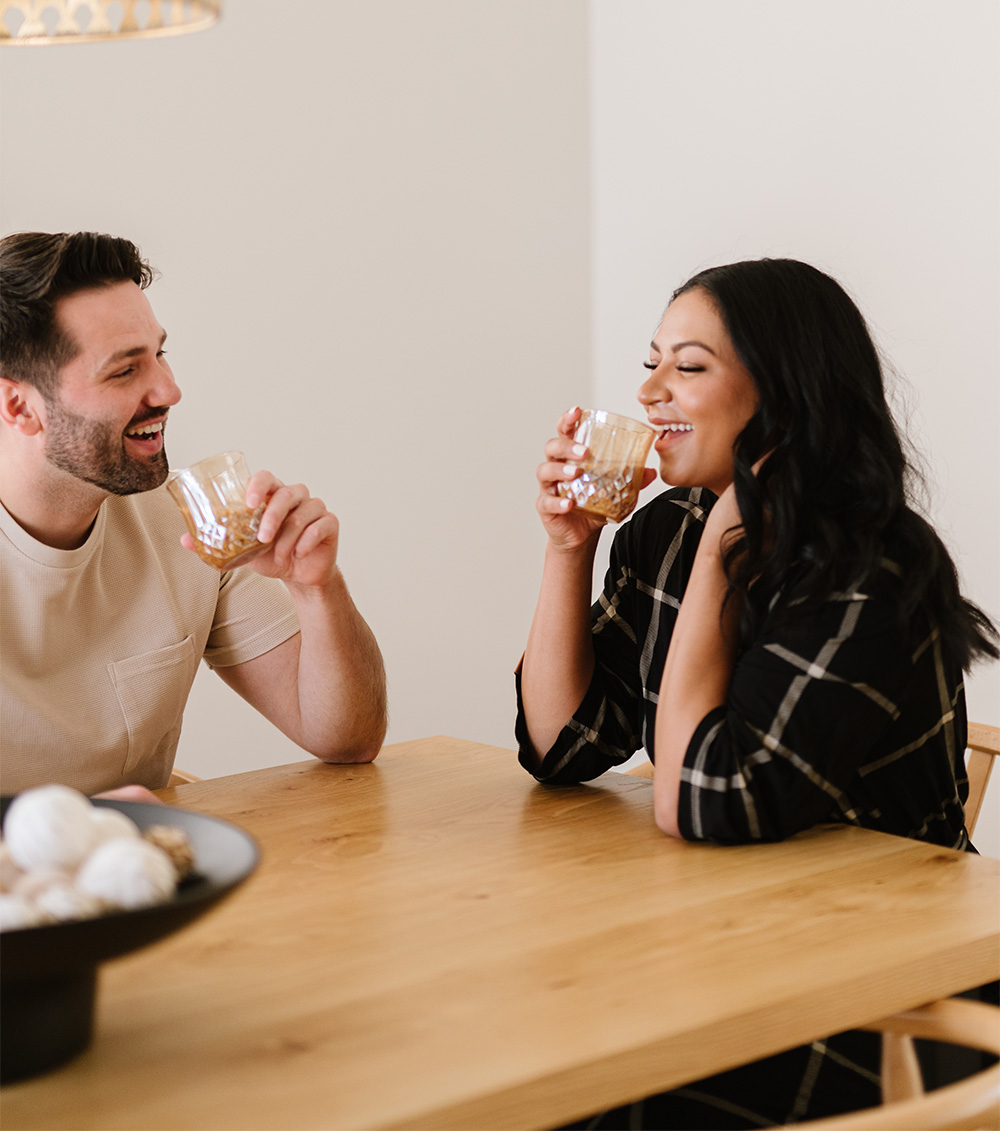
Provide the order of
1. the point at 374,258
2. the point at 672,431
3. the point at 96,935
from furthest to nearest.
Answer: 1. the point at 374,258
2. the point at 672,431
3. the point at 96,935

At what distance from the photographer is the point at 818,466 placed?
141 cm

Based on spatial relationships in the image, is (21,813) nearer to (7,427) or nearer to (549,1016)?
(549,1016)

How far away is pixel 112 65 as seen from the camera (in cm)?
278

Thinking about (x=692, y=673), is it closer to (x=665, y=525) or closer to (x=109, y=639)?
(x=665, y=525)

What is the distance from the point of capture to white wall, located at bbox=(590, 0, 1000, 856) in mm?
2559

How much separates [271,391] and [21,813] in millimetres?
2415

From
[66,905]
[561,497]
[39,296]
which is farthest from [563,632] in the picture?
[66,905]

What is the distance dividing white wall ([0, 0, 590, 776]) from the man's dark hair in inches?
44.8

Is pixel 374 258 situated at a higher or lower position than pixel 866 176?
lower

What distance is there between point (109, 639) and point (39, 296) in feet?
1.49

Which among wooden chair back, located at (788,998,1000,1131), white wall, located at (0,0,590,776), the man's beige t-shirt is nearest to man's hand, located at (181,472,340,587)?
the man's beige t-shirt

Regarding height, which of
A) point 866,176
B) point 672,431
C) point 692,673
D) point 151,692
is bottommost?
point 151,692

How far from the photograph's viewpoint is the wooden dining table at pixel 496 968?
2.46 ft

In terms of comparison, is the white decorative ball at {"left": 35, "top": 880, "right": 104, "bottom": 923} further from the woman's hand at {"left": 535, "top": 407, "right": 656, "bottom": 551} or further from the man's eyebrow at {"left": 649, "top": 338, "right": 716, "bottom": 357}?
the man's eyebrow at {"left": 649, "top": 338, "right": 716, "bottom": 357}
